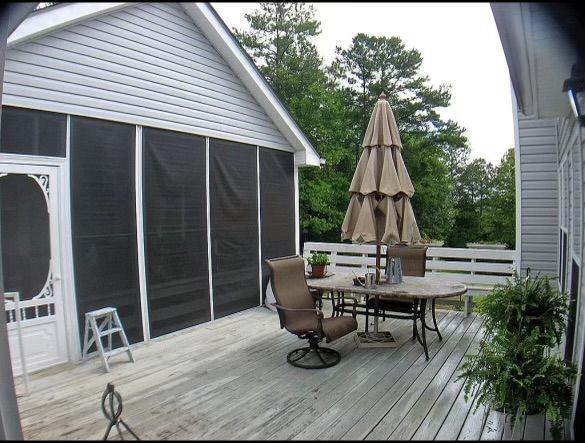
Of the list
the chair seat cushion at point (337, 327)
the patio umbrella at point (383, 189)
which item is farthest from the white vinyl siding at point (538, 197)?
the chair seat cushion at point (337, 327)

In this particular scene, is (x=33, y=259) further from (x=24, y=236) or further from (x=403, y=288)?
(x=403, y=288)

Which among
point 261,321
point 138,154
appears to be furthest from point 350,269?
point 138,154

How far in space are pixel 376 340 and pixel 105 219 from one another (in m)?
3.32

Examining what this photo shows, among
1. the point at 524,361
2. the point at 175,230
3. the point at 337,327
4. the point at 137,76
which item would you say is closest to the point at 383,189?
the point at 337,327

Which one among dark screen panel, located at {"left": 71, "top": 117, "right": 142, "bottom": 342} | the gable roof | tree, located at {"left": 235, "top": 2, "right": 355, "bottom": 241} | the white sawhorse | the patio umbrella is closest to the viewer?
the gable roof

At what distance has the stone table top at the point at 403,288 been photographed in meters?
3.82

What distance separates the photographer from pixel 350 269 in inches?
265

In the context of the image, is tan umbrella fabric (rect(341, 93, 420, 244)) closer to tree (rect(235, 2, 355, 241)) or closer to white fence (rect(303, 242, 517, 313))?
white fence (rect(303, 242, 517, 313))

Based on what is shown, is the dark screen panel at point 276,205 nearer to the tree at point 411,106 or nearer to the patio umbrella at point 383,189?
the patio umbrella at point 383,189

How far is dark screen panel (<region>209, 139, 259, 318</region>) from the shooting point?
5.47m

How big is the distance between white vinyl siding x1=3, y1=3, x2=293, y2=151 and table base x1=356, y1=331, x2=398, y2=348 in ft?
11.1

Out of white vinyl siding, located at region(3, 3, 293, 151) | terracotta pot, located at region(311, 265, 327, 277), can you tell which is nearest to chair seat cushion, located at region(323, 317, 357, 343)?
terracotta pot, located at region(311, 265, 327, 277)

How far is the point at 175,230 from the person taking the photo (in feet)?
16.1

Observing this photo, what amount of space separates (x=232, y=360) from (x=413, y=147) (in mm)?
12020
